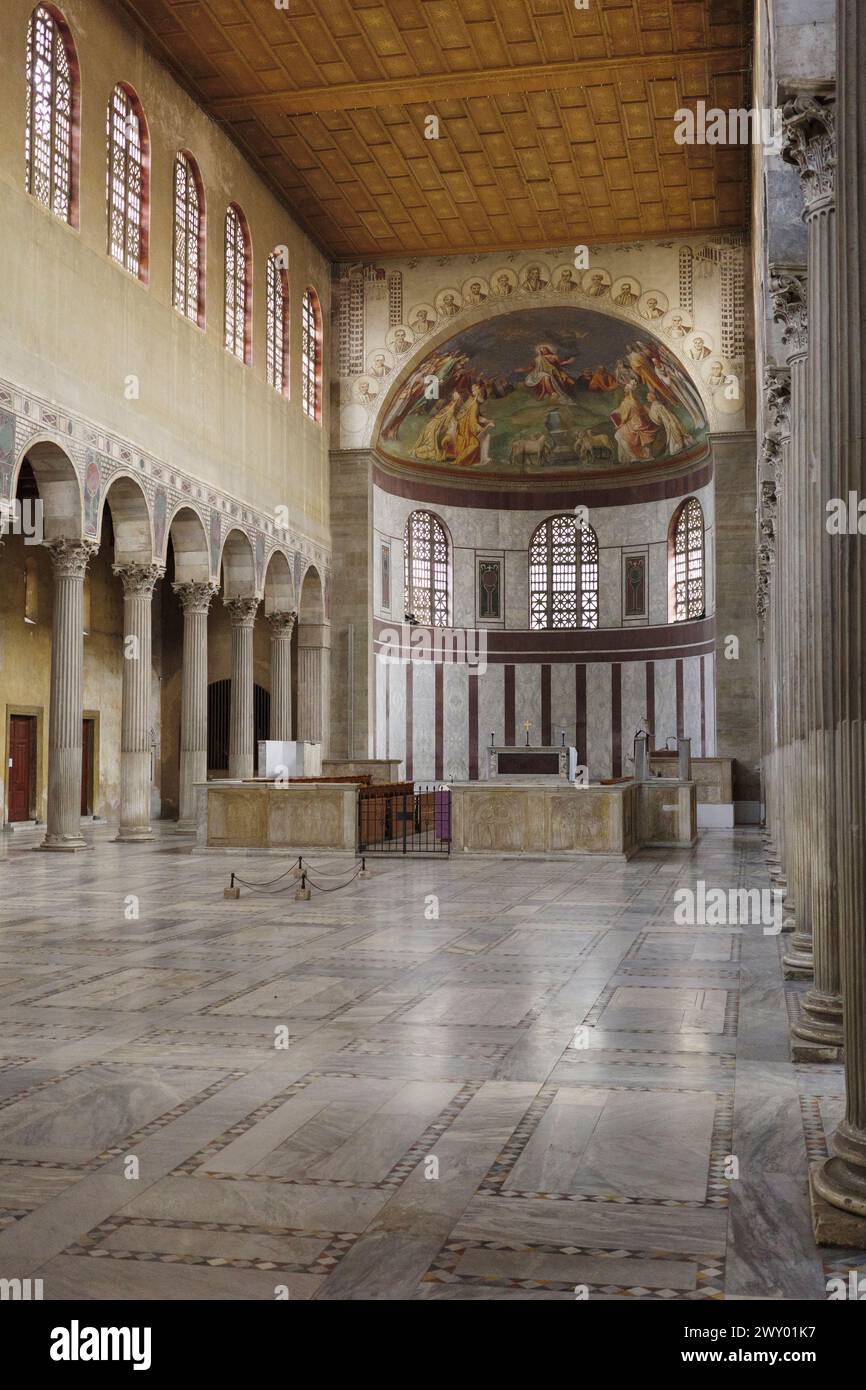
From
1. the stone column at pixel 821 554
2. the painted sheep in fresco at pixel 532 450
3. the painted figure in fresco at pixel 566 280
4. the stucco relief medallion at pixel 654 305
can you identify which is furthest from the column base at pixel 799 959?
the painted sheep in fresco at pixel 532 450

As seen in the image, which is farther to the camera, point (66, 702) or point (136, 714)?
point (136, 714)

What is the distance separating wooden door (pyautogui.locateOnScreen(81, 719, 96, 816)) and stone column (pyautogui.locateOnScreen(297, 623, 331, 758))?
4.88m

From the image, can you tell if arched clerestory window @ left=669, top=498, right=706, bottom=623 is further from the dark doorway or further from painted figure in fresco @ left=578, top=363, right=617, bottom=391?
the dark doorway

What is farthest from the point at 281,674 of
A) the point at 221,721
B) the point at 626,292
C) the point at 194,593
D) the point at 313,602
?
the point at 626,292

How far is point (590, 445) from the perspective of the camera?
114ft

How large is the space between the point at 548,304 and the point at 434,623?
8.74m

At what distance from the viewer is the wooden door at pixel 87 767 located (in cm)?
2775

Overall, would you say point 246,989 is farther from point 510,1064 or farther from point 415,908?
point 415,908

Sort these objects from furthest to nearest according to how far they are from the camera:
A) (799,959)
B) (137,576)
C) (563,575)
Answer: (563,575) < (137,576) < (799,959)

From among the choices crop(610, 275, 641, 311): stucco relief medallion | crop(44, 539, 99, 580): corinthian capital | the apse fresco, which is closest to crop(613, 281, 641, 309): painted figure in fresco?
crop(610, 275, 641, 311): stucco relief medallion

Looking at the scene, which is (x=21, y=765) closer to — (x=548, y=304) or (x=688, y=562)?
(x=548, y=304)

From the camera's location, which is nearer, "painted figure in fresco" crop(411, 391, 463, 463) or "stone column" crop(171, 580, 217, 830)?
"stone column" crop(171, 580, 217, 830)

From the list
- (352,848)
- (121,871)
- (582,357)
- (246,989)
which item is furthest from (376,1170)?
(582,357)

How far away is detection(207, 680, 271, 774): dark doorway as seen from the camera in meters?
31.7
